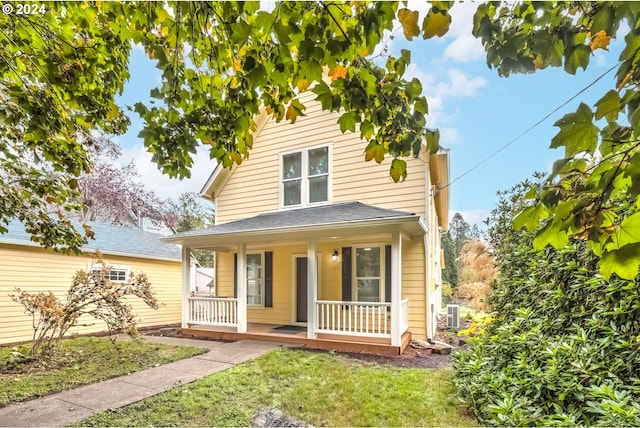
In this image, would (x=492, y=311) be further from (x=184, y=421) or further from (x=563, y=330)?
(x=184, y=421)

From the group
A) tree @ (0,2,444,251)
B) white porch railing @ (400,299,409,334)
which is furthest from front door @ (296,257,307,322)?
tree @ (0,2,444,251)

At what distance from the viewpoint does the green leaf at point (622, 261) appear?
3.11 ft

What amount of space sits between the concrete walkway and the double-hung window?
434 centimetres

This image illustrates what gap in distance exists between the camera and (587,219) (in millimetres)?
1043

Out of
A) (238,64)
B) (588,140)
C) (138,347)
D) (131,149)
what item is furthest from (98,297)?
(131,149)

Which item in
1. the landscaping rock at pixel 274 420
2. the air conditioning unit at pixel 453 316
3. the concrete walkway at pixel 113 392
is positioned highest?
the landscaping rock at pixel 274 420

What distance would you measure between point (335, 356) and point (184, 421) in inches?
130

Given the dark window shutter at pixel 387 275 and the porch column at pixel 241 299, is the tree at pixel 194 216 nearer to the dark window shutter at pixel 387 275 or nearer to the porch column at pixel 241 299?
the porch column at pixel 241 299

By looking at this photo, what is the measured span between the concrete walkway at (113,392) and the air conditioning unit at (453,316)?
260 inches

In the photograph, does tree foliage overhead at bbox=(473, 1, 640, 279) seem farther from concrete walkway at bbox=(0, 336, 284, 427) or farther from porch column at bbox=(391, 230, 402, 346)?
porch column at bbox=(391, 230, 402, 346)

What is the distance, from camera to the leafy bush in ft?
8.56

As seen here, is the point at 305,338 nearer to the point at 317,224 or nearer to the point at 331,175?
the point at 317,224

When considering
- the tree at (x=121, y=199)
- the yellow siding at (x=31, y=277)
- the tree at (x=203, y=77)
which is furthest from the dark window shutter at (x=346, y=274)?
the tree at (x=121, y=199)

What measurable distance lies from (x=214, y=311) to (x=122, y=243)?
467 cm
